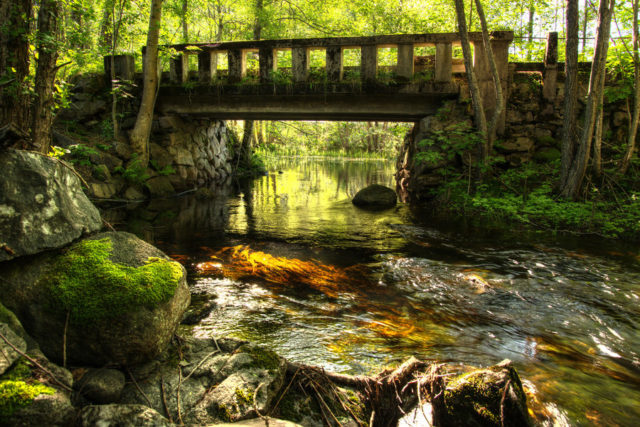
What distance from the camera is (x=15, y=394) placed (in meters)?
1.88

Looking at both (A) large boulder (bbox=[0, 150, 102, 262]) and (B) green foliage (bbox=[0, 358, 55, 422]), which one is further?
(A) large boulder (bbox=[0, 150, 102, 262])

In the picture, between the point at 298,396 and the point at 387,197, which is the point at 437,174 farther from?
the point at 298,396

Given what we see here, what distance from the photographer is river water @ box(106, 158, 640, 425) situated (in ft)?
10.7

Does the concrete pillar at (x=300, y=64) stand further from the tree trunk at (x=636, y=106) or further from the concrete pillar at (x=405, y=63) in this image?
the tree trunk at (x=636, y=106)

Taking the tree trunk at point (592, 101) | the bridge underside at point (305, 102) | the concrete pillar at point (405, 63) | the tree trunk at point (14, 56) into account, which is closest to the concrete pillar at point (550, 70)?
the tree trunk at point (592, 101)

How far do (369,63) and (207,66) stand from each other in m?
4.85

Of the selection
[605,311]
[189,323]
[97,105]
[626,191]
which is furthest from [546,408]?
[97,105]

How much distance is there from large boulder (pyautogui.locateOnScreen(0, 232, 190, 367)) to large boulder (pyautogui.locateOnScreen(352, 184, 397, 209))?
8.88 meters

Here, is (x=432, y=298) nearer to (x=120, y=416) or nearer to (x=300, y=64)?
(x=120, y=416)

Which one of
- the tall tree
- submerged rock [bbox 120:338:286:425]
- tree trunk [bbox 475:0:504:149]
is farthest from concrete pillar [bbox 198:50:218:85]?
submerged rock [bbox 120:338:286:425]

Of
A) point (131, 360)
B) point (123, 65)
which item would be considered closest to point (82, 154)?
point (123, 65)

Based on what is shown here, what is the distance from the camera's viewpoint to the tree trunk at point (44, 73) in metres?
5.34

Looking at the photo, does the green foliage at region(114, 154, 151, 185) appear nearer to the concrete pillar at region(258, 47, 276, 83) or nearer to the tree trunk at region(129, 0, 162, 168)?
the tree trunk at region(129, 0, 162, 168)

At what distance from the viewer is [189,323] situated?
154 inches
